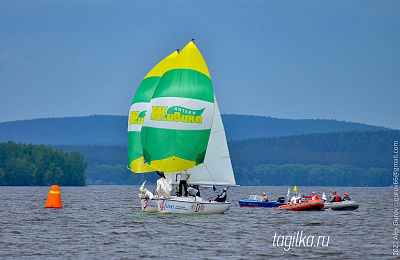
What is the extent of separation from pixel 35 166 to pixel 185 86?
137 m

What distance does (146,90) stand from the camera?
62062mm

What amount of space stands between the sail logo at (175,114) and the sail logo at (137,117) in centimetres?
923

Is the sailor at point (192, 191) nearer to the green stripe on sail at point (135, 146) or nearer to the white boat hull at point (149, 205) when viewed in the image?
the white boat hull at point (149, 205)

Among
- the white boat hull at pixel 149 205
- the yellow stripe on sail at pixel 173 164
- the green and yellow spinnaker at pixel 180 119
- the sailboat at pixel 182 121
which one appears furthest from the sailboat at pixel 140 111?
the yellow stripe on sail at pixel 173 164

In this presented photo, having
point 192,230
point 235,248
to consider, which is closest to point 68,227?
point 192,230

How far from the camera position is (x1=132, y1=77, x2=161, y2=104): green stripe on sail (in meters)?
61.6

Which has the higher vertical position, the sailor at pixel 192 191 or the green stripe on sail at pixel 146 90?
the green stripe on sail at pixel 146 90

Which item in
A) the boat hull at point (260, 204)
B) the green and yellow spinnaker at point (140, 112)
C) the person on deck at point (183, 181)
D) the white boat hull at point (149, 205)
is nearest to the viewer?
the person on deck at point (183, 181)

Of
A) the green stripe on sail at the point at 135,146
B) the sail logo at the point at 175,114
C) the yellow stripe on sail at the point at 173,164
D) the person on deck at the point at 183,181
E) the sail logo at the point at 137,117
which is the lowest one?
the person on deck at the point at 183,181

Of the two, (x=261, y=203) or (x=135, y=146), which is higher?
(x=135, y=146)

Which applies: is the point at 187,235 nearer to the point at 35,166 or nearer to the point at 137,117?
the point at 137,117

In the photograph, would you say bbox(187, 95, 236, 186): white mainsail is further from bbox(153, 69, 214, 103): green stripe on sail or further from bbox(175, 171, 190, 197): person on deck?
bbox(153, 69, 214, 103): green stripe on sail

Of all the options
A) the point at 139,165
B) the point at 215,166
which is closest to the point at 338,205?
the point at 215,166

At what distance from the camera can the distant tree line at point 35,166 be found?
182375 mm
